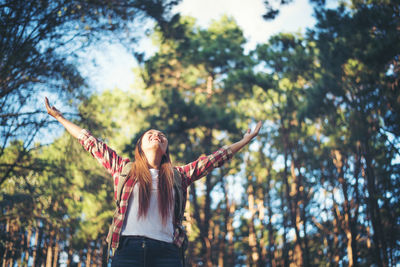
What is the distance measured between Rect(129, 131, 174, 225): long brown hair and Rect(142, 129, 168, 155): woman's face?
66 mm

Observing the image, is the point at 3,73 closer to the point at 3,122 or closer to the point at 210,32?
the point at 3,122

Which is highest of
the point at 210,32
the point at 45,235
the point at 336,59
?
the point at 210,32

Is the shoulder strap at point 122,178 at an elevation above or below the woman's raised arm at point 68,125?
below

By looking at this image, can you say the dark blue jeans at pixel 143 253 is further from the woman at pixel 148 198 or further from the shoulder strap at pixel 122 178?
the shoulder strap at pixel 122 178

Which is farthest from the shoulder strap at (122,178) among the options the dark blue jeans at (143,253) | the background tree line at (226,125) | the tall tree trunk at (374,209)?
the tall tree trunk at (374,209)

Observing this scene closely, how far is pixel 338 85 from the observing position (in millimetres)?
13625

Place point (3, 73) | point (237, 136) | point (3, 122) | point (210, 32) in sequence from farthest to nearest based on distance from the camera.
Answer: point (210, 32) < point (237, 136) < point (3, 122) < point (3, 73)

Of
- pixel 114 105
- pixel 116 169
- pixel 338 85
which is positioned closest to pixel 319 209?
pixel 338 85

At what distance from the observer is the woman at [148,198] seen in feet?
6.88

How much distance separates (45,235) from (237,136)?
362 inches

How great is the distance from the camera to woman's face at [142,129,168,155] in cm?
243

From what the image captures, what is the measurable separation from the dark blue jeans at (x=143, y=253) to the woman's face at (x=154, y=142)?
589 mm

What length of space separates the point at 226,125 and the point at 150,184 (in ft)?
43.7

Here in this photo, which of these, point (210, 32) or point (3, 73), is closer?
point (3, 73)
